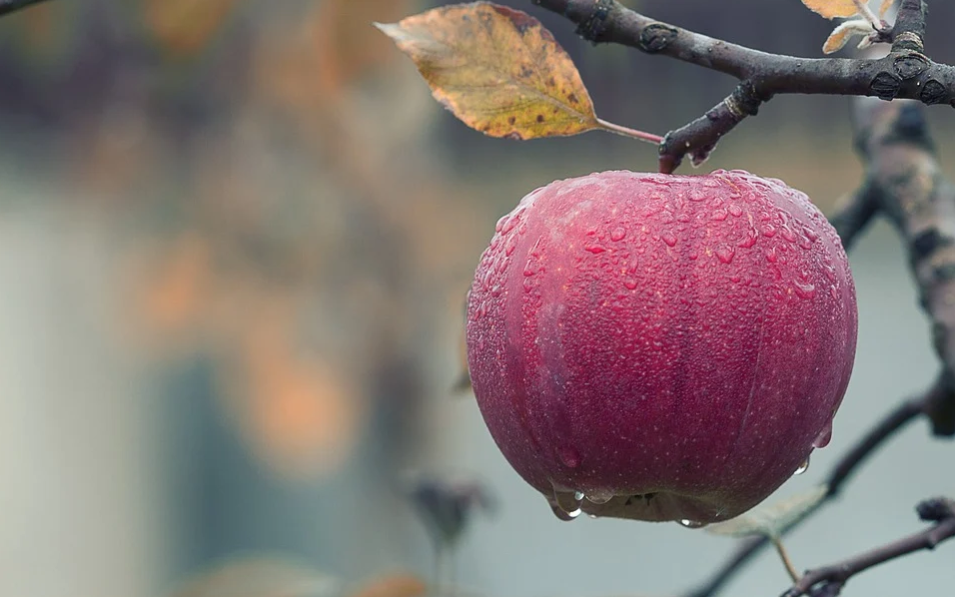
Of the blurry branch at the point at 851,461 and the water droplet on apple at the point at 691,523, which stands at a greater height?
the water droplet on apple at the point at 691,523

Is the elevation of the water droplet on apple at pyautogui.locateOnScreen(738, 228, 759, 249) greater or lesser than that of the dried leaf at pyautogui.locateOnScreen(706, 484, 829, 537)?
greater

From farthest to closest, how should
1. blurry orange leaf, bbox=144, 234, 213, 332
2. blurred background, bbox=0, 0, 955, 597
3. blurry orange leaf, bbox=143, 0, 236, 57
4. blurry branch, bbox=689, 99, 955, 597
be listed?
blurry orange leaf, bbox=144, 234, 213, 332 → blurred background, bbox=0, 0, 955, 597 → blurry orange leaf, bbox=143, 0, 236, 57 → blurry branch, bbox=689, 99, 955, 597

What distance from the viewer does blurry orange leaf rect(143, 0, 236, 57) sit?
866 millimetres

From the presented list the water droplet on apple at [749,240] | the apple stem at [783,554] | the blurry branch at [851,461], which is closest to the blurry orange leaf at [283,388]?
the blurry branch at [851,461]

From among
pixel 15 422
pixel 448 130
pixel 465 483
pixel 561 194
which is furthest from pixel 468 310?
pixel 15 422

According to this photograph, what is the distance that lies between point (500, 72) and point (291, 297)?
1.15 m

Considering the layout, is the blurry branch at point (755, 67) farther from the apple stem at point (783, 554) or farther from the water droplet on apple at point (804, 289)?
the apple stem at point (783, 554)

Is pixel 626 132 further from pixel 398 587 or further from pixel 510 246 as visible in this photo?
pixel 398 587

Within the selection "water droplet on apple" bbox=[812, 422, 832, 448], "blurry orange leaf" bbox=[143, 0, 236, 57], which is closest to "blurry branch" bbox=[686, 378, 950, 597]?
"water droplet on apple" bbox=[812, 422, 832, 448]

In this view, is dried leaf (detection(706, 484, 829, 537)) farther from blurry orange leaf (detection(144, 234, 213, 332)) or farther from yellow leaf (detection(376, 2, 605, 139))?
blurry orange leaf (detection(144, 234, 213, 332))

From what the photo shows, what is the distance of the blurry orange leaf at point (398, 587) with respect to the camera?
2.20 feet

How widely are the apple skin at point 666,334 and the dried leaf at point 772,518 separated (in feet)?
0.37

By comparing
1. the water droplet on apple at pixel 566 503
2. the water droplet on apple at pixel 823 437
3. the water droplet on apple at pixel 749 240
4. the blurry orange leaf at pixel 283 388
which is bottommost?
the blurry orange leaf at pixel 283 388

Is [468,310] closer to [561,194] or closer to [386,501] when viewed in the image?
[561,194]
